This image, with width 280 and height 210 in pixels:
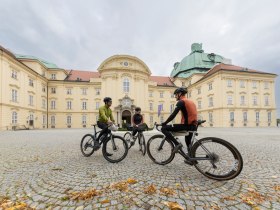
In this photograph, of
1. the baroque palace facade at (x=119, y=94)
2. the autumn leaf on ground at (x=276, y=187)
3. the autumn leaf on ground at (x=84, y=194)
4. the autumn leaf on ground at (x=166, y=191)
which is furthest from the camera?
the baroque palace facade at (x=119, y=94)

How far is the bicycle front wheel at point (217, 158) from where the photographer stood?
2.81m

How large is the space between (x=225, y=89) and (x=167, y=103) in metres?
14.6

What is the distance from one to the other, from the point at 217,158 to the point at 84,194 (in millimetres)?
2635

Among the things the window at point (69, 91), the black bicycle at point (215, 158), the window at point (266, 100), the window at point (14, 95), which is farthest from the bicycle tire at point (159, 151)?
the window at point (266, 100)

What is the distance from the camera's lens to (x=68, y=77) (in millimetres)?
36938

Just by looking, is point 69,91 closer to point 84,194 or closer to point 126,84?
point 126,84

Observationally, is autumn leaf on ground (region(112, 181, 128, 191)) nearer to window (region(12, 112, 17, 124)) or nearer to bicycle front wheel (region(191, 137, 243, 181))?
bicycle front wheel (region(191, 137, 243, 181))

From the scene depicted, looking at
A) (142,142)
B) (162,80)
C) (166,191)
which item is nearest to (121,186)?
(166,191)

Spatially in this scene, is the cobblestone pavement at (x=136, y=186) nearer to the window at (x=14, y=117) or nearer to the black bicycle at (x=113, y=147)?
the black bicycle at (x=113, y=147)

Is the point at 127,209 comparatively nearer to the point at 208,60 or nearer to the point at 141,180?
the point at 141,180

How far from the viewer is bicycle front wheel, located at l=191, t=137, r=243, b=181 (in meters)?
2.81

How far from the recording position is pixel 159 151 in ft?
13.1

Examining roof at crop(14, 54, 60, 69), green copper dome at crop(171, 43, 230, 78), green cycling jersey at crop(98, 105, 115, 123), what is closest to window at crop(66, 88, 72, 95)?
roof at crop(14, 54, 60, 69)

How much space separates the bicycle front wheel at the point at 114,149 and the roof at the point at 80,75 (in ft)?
119
